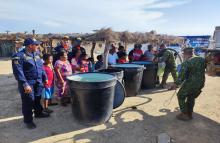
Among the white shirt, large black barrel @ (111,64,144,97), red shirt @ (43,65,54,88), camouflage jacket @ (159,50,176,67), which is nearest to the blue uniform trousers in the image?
red shirt @ (43,65,54,88)

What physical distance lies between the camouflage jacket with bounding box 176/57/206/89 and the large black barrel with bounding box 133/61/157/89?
9.96 ft

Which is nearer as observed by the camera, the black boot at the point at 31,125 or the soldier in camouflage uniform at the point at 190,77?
the black boot at the point at 31,125

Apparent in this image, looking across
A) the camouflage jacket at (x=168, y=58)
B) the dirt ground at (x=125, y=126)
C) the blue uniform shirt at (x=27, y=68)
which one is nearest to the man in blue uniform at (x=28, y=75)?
the blue uniform shirt at (x=27, y=68)

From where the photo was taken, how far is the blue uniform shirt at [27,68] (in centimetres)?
431

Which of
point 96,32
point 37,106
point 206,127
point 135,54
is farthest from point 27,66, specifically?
point 135,54

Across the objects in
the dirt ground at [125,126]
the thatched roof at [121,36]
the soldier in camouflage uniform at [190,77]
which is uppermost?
the thatched roof at [121,36]

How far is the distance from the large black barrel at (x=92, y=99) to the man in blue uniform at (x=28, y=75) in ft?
2.42

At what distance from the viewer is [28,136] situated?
4.40 metres

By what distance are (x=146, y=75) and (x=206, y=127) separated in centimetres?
355

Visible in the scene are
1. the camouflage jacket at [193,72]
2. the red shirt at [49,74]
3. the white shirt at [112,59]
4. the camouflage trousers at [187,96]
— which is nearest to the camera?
the camouflage jacket at [193,72]

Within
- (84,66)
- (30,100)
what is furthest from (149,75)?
(30,100)

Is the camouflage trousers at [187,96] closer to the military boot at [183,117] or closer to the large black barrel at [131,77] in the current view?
the military boot at [183,117]

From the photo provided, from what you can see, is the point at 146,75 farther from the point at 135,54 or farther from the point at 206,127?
the point at 206,127

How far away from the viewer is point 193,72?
197 inches
